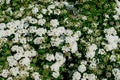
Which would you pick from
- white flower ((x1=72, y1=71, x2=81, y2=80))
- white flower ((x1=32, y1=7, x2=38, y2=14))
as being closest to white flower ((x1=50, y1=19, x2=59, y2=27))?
white flower ((x1=32, y1=7, x2=38, y2=14))

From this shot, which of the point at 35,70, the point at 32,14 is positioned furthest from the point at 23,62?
the point at 32,14

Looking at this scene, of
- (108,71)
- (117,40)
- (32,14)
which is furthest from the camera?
(32,14)

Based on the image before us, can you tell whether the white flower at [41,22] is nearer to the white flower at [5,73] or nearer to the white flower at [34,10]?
the white flower at [34,10]

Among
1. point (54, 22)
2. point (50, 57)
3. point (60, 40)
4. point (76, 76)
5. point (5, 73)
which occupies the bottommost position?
point (76, 76)

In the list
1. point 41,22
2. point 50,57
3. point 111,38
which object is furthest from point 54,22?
point 111,38

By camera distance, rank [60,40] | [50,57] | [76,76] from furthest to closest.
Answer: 1. [60,40]
2. [50,57]
3. [76,76]

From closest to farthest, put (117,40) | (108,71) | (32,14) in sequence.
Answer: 1. (108,71)
2. (117,40)
3. (32,14)

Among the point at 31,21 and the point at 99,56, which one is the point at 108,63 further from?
the point at 31,21

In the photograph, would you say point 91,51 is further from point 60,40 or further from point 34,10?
point 34,10
